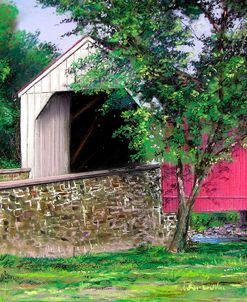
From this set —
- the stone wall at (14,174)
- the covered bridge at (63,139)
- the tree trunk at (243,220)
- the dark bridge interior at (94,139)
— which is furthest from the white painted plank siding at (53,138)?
the tree trunk at (243,220)

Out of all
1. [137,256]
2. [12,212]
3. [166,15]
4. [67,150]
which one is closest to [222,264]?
[137,256]

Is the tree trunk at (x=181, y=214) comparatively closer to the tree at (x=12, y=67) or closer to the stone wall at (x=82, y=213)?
the stone wall at (x=82, y=213)

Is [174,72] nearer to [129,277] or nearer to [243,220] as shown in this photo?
[129,277]

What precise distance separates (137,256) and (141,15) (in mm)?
5972

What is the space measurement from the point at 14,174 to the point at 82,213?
3.50 meters

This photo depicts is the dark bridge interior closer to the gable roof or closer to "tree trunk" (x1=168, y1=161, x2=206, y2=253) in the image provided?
the gable roof

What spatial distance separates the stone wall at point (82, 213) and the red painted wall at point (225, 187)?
98 cm

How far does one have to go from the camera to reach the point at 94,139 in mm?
26844

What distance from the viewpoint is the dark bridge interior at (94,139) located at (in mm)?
25734

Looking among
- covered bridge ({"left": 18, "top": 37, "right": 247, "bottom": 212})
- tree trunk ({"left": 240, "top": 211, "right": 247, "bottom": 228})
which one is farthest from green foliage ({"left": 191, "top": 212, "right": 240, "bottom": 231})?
covered bridge ({"left": 18, "top": 37, "right": 247, "bottom": 212})

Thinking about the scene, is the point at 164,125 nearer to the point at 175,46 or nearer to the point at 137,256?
the point at 175,46

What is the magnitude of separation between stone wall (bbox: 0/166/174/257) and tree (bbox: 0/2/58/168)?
14906 millimetres

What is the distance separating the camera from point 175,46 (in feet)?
67.6

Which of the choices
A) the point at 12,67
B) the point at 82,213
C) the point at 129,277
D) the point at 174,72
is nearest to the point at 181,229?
the point at 82,213
